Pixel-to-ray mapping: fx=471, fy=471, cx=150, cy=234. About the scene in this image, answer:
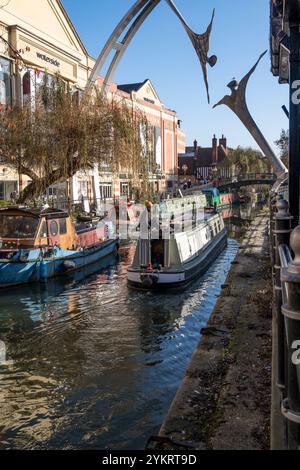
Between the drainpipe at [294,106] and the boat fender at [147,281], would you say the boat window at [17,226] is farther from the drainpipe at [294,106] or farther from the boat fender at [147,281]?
the drainpipe at [294,106]

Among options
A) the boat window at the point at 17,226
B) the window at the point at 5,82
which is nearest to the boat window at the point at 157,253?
the boat window at the point at 17,226

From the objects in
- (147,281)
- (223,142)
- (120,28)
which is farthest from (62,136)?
(223,142)

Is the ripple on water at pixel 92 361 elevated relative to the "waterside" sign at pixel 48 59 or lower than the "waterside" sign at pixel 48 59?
lower

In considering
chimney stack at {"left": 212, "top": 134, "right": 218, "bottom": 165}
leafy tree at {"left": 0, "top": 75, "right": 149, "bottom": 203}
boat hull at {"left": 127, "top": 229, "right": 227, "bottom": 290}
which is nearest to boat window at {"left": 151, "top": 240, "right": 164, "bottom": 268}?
boat hull at {"left": 127, "top": 229, "right": 227, "bottom": 290}

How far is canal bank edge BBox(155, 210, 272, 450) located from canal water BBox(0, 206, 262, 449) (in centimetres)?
95

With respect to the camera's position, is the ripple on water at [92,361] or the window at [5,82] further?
the window at [5,82]

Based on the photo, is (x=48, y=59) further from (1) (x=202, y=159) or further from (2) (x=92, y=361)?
(1) (x=202, y=159)

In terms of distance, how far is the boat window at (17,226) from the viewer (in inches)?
686

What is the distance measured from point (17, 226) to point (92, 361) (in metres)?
9.49

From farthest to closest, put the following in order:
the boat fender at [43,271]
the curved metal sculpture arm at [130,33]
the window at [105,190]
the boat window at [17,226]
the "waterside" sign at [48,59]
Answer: the window at [105,190] < the curved metal sculpture arm at [130,33] < the "waterside" sign at [48,59] < the boat window at [17,226] < the boat fender at [43,271]

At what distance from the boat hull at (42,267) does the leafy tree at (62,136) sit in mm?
3619

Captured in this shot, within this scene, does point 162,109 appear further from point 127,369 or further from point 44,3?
point 127,369

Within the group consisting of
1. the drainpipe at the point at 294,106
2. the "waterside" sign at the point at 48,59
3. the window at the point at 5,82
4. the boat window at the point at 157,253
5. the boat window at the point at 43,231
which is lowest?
the boat window at the point at 157,253

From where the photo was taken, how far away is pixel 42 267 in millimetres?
16812
